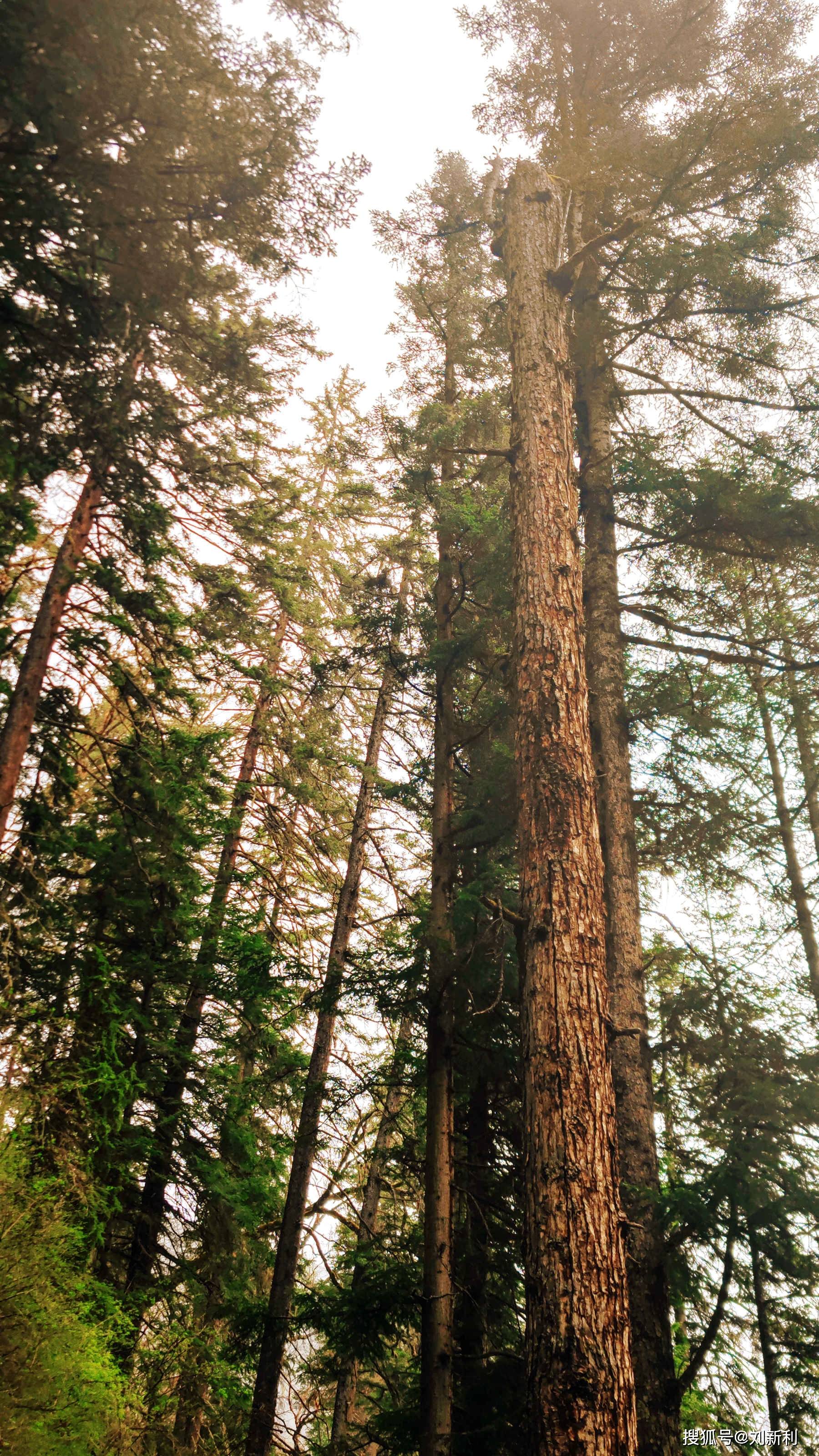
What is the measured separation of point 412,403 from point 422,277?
72.0 inches

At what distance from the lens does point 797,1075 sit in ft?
18.6

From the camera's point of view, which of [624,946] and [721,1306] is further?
[624,946]

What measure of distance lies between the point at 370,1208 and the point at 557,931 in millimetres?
9247

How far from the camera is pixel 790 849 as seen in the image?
33.3 feet

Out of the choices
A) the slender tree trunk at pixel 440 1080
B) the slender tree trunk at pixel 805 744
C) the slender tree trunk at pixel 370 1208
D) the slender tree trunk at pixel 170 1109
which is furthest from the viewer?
the slender tree trunk at pixel 170 1109

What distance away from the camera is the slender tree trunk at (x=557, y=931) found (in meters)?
3.20

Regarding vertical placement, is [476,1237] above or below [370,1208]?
below

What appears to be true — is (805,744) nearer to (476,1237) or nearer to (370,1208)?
(476,1237)

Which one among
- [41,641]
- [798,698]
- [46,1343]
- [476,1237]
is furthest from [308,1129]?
[798,698]

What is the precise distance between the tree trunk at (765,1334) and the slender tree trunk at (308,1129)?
13.1 feet

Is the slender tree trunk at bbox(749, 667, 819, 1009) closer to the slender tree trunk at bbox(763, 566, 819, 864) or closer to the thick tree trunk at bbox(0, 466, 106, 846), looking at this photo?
the slender tree trunk at bbox(763, 566, 819, 864)

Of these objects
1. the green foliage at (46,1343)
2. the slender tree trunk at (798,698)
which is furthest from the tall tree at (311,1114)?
the slender tree trunk at (798,698)

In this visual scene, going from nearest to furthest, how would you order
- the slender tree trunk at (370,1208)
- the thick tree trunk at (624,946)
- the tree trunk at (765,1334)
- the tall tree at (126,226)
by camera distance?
the tree trunk at (765,1334) → the thick tree trunk at (624,946) → the tall tree at (126,226) → the slender tree trunk at (370,1208)

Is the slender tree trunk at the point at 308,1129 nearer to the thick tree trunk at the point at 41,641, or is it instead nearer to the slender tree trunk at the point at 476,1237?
the slender tree trunk at the point at 476,1237
